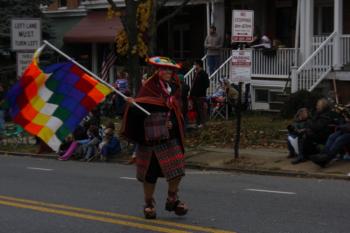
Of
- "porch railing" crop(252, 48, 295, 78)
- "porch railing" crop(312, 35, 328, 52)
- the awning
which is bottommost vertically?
"porch railing" crop(252, 48, 295, 78)

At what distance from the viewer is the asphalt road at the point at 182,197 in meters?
8.55

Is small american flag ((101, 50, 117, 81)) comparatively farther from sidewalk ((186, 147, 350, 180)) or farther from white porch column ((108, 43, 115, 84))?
sidewalk ((186, 147, 350, 180))

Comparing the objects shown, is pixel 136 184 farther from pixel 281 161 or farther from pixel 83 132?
pixel 83 132

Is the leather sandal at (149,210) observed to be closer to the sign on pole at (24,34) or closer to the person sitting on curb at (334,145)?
the person sitting on curb at (334,145)

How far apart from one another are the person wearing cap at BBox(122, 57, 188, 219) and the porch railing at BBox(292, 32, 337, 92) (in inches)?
531

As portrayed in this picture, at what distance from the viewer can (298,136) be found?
14.6 metres

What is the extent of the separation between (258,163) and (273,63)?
925cm

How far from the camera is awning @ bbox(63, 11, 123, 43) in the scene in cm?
3041

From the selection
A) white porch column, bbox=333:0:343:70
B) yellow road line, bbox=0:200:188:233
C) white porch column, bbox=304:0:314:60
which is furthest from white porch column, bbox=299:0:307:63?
yellow road line, bbox=0:200:188:233

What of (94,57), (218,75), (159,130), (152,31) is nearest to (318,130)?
Answer: (152,31)

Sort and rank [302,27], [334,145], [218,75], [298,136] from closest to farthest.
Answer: [334,145]
[298,136]
[302,27]
[218,75]

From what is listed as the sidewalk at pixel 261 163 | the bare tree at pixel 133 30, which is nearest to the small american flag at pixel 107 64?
the bare tree at pixel 133 30

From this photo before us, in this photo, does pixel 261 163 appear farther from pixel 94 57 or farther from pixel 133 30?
pixel 94 57

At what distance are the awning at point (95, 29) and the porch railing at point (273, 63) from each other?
7.84 meters
